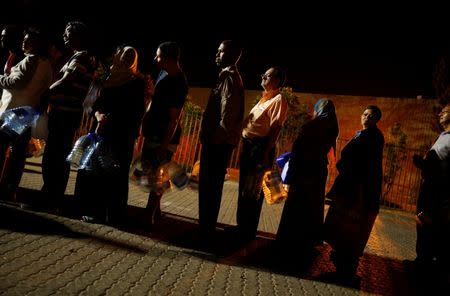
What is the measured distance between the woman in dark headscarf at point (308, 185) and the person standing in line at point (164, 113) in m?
1.38

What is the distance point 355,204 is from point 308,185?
51cm

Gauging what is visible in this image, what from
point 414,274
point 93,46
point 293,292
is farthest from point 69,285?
point 414,274

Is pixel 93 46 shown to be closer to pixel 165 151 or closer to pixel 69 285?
pixel 165 151

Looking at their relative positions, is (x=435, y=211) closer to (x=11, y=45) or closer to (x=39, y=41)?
(x=39, y=41)

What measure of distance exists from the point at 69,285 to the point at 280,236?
2199 millimetres

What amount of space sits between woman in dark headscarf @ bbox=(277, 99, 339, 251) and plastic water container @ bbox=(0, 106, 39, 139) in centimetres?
303

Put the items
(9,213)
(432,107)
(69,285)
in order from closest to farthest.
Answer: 1. (69,285)
2. (9,213)
3. (432,107)

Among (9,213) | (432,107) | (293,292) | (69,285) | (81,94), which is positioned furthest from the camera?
(432,107)

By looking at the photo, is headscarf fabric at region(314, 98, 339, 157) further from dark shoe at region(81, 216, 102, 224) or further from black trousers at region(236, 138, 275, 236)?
dark shoe at region(81, 216, 102, 224)

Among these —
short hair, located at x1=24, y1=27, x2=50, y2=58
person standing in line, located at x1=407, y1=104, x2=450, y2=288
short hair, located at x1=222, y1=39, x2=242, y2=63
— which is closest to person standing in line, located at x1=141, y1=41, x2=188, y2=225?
short hair, located at x1=222, y1=39, x2=242, y2=63

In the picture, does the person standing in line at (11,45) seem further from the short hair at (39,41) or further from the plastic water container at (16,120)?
the plastic water container at (16,120)

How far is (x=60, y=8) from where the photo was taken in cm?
1268

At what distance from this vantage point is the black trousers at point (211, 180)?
385cm

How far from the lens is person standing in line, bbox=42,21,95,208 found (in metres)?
3.98
